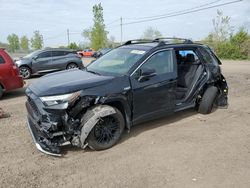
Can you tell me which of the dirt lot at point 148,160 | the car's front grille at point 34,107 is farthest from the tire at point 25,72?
the car's front grille at point 34,107

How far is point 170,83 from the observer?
5387mm

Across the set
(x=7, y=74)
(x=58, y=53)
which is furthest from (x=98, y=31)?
(x=7, y=74)

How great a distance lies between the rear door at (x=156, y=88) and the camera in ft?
16.1

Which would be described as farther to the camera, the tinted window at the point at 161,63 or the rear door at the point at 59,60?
the rear door at the point at 59,60

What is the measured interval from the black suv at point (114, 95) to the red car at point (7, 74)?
143 inches

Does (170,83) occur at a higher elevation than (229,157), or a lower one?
higher

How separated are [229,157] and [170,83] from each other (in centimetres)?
181

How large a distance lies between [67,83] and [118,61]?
4.54ft

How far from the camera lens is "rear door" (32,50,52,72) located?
45.7ft

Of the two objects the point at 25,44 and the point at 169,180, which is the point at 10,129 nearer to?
the point at 169,180

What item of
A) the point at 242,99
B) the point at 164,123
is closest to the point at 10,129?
the point at 164,123

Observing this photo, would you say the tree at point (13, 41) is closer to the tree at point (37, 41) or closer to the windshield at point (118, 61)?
the tree at point (37, 41)

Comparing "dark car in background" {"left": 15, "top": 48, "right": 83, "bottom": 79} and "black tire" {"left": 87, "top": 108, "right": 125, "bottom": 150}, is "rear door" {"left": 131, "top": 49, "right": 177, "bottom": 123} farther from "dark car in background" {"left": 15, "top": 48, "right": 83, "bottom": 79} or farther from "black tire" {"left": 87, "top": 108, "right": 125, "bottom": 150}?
"dark car in background" {"left": 15, "top": 48, "right": 83, "bottom": 79}

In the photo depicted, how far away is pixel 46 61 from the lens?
14289mm
